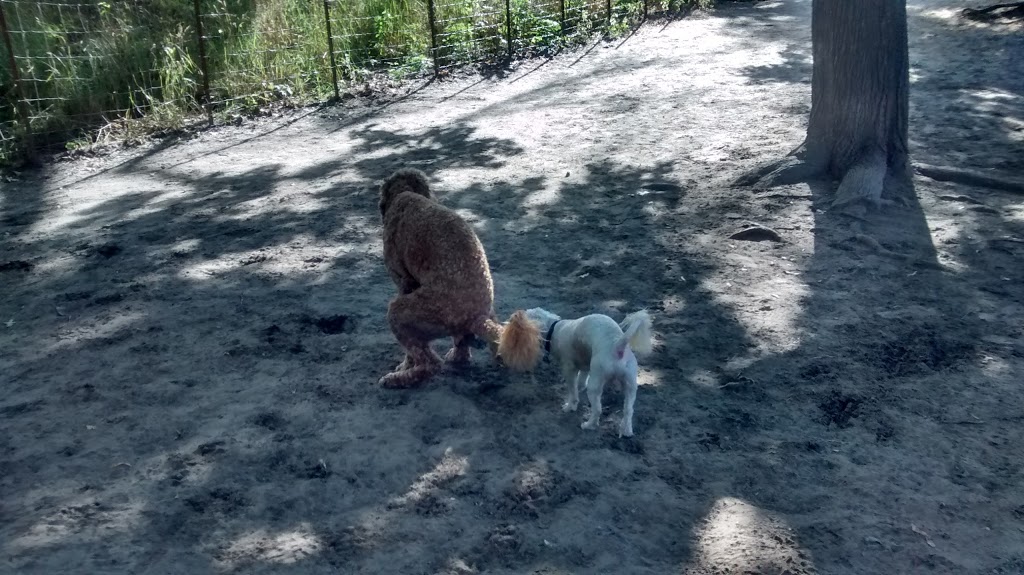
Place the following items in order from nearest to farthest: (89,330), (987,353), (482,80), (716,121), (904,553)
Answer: (904,553)
(987,353)
(89,330)
(716,121)
(482,80)

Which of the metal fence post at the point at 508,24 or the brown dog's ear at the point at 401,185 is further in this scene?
the metal fence post at the point at 508,24

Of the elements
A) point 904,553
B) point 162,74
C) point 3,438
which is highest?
point 162,74

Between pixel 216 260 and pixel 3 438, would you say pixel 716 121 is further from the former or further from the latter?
pixel 3 438

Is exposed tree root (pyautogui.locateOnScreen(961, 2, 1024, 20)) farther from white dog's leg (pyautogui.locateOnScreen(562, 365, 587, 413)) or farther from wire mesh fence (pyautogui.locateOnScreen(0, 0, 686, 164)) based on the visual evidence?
white dog's leg (pyautogui.locateOnScreen(562, 365, 587, 413))

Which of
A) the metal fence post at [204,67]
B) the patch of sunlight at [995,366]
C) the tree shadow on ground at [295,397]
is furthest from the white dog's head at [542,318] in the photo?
the metal fence post at [204,67]

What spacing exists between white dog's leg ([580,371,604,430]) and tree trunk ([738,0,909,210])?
3823 millimetres

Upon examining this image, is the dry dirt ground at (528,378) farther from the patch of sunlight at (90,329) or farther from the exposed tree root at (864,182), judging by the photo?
the exposed tree root at (864,182)

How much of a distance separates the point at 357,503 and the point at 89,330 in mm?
2733

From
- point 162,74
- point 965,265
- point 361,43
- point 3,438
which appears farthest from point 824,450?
point 361,43

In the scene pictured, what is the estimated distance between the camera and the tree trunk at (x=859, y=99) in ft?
24.1

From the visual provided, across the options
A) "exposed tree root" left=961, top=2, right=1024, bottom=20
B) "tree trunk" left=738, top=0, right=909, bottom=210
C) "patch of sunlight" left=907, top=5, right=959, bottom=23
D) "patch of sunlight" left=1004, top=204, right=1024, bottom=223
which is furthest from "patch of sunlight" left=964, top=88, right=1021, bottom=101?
"patch of sunlight" left=907, top=5, right=959, bottom=23

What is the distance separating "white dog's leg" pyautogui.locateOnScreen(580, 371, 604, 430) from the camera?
13.6 ft

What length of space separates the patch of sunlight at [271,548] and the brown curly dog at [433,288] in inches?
49.0

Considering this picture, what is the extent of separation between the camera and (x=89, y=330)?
5.59 m
